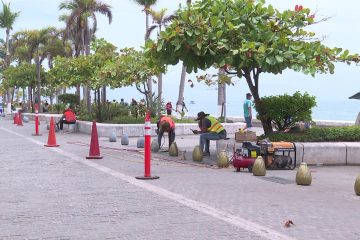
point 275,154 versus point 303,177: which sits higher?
point 275,154

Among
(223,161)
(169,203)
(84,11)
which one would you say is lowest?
(169,203)

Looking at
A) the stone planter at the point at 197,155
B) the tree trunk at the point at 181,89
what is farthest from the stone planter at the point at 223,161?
the tree trunk at the point at 181,89

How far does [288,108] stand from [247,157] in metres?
3.01

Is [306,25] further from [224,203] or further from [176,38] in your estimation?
[224,203]

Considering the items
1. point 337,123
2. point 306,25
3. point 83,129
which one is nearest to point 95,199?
point 306,25

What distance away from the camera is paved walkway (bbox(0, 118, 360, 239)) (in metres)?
6.96

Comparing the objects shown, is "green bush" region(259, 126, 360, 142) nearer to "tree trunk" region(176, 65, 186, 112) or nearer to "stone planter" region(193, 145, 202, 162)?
"stone planter" region(193, 145, 202, 162)

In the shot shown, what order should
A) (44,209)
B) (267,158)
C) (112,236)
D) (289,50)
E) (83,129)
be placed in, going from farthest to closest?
1. (83,129)
2. (289,50)
3. (267,158)
4. (44,209)
5. (112,236)

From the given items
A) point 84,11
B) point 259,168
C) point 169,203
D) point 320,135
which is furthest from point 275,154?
point 84,11

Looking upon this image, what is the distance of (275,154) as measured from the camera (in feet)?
44.4

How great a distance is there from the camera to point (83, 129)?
90.6ft

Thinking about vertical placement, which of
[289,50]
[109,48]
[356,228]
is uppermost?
[109,48]

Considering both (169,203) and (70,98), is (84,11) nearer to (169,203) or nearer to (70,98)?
(70,98)

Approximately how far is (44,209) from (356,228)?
4256mm
